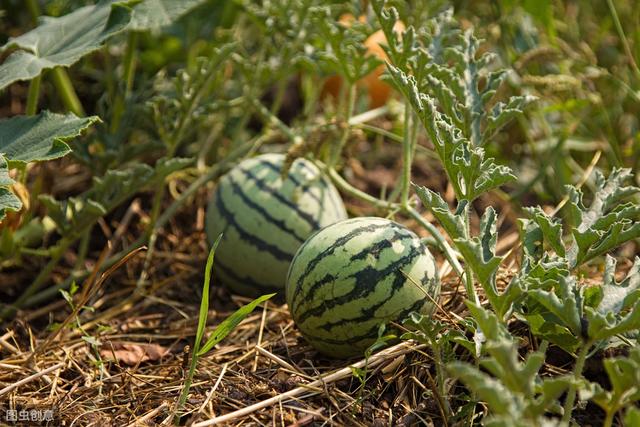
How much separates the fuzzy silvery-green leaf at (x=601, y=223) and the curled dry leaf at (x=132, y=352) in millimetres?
1350

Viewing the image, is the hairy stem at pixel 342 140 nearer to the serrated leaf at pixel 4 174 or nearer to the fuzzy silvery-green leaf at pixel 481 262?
the fuzzy silvery-green leaf at pixel 481 262

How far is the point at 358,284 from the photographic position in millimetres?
2225

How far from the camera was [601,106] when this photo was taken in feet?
11.3

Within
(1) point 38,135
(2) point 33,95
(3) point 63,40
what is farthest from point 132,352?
(3) point 63,40

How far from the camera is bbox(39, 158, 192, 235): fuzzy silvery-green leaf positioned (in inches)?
103

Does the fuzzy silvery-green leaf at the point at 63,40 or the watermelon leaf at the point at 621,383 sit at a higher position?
the fuzzy silvery-green leaf at the point at 63,40

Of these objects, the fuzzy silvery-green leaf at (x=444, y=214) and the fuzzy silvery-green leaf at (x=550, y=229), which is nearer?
the fuzzy silvery-green leaf at (x=444, y=214)

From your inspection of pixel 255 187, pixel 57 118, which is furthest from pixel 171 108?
pixel 57 118

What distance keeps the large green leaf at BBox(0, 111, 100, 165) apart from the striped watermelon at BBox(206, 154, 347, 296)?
72 centimetres

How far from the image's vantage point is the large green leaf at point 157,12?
2760 millimetres

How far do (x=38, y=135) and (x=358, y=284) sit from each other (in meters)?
1.06

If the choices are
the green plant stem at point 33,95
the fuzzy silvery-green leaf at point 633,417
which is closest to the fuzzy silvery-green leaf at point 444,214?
the fuzzy silvery-green leaf at point 633,417

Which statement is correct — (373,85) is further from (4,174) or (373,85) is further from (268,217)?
(4,174)

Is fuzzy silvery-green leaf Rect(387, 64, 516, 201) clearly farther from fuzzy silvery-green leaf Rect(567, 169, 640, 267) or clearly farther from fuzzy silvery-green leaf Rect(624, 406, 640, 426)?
fuzzy silvery-green leaf Rect(624, 406, 640, 426)
